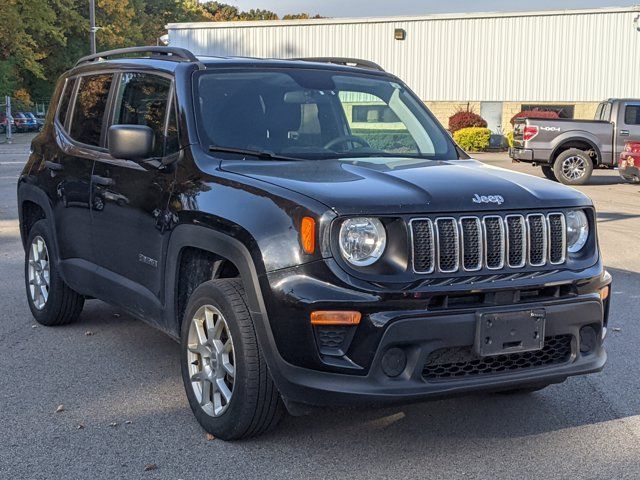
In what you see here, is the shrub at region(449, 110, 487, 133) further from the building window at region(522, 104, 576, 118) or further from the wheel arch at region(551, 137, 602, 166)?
the wheel arch at region(551, 137, 602, 166)

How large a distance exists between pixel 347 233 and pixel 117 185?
81.0 inches

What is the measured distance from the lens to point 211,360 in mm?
4391

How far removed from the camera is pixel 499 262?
4008mm

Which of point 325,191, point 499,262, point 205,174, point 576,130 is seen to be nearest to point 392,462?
point 499,262

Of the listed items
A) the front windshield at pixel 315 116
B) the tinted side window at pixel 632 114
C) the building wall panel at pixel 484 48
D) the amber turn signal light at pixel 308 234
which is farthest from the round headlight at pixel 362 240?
the building wall panel at pixel 484 48

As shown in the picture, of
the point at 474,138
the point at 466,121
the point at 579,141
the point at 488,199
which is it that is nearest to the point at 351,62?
the point at 488,199

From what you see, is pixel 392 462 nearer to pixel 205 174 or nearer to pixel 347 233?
pixel 347 233

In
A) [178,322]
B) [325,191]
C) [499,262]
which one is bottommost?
[178,322]

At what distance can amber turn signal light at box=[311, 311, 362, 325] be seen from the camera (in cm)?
370

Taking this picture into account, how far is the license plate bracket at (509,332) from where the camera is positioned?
3.84 m

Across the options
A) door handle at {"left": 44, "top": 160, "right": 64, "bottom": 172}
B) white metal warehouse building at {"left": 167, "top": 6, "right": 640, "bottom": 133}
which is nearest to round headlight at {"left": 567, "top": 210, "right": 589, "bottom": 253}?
door handle at {"left": 44, "top": 160, "right": 64, "bottom": 172}

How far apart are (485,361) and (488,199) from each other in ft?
2.46

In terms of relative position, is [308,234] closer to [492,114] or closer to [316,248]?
[316,248]

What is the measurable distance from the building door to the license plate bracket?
1423 inches
